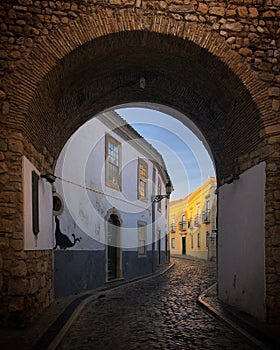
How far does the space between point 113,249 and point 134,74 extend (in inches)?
281

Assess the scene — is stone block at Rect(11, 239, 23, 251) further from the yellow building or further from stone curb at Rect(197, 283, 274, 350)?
the yellow building

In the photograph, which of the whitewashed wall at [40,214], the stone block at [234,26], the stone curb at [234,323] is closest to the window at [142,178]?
the whitewashed wall at [40,214]

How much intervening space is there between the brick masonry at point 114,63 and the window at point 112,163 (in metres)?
5.76

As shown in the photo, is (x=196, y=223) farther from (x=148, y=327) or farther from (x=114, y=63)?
(x=148, y=327)

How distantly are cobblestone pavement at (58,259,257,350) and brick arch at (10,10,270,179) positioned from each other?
9.38 ft

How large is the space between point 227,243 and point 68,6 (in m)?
5.09

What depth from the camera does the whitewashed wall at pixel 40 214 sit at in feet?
19.2

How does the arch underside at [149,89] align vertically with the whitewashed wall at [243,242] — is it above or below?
above

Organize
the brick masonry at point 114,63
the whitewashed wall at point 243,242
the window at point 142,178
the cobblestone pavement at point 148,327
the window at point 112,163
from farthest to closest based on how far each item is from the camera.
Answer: the window at point 142,178, the window at point 112,163, the whitewashed wall at point 243,242, the brick masonry at point 114,63, the cobblestone pavement at point 148,327

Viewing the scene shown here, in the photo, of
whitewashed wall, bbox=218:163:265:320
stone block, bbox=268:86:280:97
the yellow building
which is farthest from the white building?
the yellow building

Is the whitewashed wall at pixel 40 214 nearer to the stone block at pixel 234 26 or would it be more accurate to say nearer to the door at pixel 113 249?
the stone block at pixel 234 26

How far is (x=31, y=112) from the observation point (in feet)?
19.2

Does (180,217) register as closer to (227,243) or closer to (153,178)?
(153,178)

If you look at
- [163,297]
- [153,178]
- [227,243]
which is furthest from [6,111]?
[153,178]
